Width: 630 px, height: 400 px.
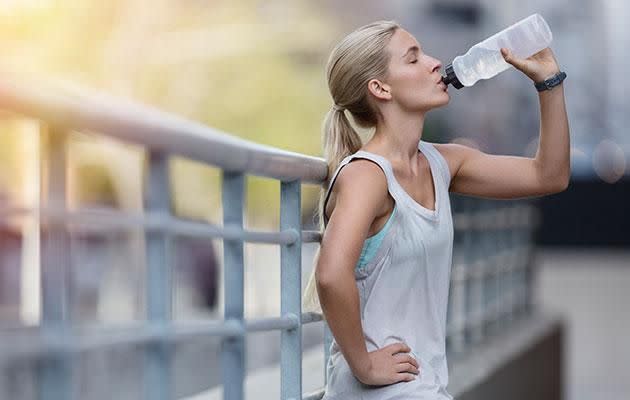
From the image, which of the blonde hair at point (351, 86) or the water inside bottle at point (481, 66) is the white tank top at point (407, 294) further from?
the water inside bottle at point (481, 66)

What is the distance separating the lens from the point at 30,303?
69.8ft

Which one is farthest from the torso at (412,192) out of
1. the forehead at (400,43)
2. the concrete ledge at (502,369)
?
the concrete ledge at (502,369)

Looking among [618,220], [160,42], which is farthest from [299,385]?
[160,42]

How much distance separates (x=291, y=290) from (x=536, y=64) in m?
0.79

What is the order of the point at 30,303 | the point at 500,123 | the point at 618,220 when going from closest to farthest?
the point at 30,303 < the point at 618,220 < the point at 500,123

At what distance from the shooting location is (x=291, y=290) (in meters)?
3.61

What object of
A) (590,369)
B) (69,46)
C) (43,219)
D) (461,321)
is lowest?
(590,369)

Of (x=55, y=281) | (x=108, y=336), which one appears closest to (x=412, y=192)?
(x=108, y=336)

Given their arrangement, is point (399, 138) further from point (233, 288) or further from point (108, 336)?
point (108, 336)

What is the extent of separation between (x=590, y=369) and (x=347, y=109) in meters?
11.7

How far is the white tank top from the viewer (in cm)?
339

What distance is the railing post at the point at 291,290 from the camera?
357 centimetres

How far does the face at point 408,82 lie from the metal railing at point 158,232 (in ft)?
0.81

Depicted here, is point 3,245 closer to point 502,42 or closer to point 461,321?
point 461,321
